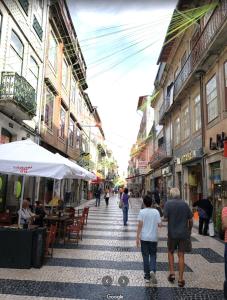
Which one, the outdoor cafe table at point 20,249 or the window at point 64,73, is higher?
the window at point 64,73

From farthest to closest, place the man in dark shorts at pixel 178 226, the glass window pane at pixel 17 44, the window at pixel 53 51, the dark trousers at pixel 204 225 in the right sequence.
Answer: the window at pixel 53 51 < the glass window pane at pixel 17 44 < the dark trousers at pixel 204 225 < the man in dark shorts at pixel 178 226

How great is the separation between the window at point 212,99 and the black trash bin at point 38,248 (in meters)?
9.28

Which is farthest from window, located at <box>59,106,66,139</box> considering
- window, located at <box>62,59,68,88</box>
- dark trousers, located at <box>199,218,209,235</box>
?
dark trousers, located at <box>199,218,209,235</box>

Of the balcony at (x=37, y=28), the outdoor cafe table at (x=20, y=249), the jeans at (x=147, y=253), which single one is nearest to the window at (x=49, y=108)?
the balcony at (x=37, y=28)

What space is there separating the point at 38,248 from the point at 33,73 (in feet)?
36.9

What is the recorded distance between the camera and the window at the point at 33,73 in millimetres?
15309

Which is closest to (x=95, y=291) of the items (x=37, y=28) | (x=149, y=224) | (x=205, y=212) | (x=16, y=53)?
(x=149, y=224)

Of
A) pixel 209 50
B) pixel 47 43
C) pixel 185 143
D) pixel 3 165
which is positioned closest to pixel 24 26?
pixel 47 43

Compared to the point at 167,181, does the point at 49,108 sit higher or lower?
higher

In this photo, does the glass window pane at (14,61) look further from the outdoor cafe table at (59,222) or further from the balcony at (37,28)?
the outdoor cafe table at (59,222)

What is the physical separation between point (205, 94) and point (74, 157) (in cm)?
1531

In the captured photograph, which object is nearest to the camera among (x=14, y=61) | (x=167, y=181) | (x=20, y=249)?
(x=20, y=249)

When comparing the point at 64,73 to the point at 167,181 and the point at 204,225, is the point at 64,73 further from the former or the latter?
the point at 204,225

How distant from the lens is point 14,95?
11328 mm
